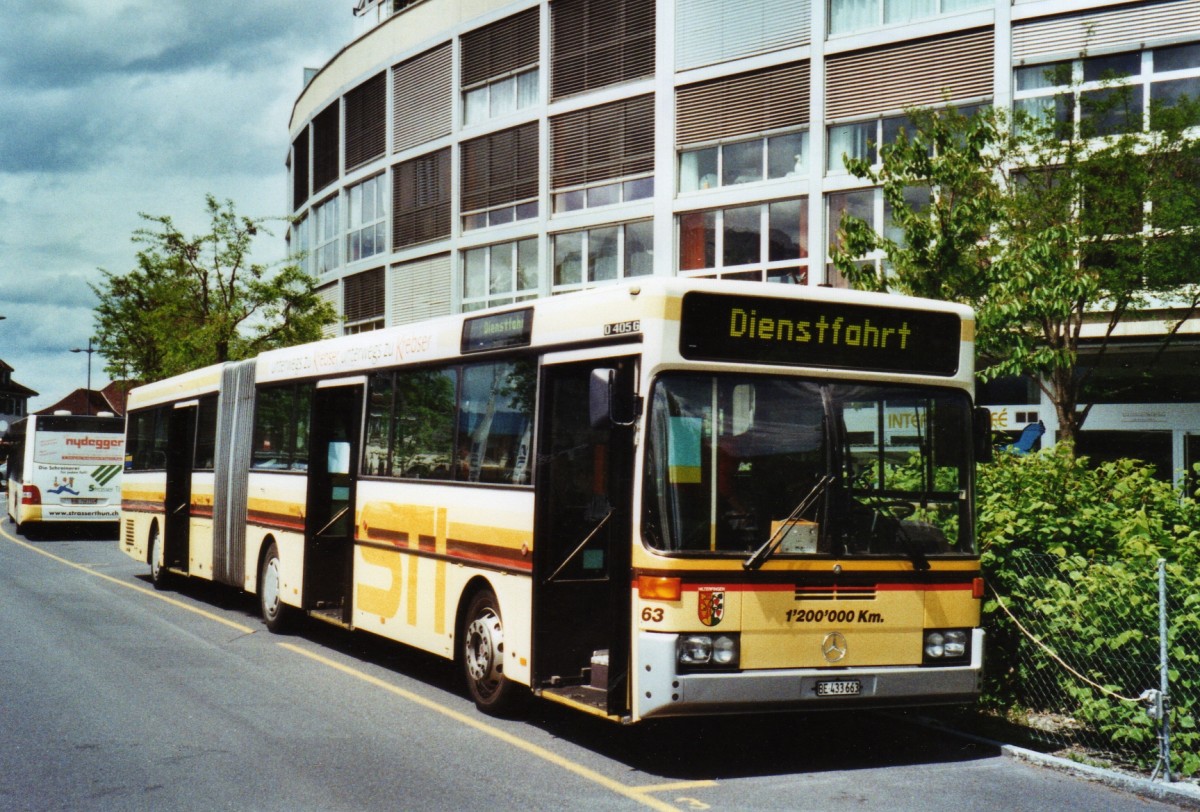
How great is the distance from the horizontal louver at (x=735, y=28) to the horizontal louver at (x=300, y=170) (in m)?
21.7

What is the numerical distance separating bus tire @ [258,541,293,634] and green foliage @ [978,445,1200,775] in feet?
24.1

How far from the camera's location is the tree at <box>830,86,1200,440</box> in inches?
586

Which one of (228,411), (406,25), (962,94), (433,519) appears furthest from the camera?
(406,25)

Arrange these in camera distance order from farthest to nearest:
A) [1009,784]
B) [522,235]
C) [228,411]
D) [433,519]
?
1. [522,235]
2. [228,411]
3. [433,519]
4. [1009,784]

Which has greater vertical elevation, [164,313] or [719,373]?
[164,313]

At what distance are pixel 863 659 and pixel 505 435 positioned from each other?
2.99 meters

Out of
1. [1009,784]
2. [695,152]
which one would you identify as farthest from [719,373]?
[695,152]

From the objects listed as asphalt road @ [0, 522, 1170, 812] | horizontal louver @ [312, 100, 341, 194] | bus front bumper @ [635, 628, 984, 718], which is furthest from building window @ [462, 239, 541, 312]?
bus front bumper @ [635, 628, 984, 718]

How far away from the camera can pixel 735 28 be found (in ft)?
91.6

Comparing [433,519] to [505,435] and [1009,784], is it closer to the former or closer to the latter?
[505,435]

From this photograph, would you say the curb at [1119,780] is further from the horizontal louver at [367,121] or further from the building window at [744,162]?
the horizontal louver at [367,121]

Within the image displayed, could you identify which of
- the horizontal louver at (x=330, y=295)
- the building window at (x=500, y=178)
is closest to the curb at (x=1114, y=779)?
the building window at (x=500, y=178)

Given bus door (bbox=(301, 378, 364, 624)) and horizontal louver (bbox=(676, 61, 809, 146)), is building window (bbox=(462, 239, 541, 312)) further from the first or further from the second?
bus door (bbox=(301, 378, 364, 624))

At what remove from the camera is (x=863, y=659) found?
7719 millimetres
